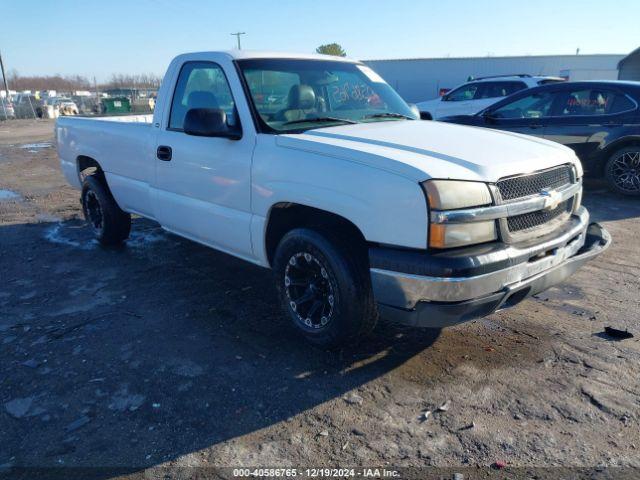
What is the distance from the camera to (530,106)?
27.8 ft

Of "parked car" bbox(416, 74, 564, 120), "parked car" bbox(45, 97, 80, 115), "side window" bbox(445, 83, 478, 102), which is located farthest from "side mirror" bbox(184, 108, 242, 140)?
"parked car" bbox(45, 97, 80, 115)

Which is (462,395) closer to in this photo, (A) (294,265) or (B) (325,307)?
(B) (325,307)

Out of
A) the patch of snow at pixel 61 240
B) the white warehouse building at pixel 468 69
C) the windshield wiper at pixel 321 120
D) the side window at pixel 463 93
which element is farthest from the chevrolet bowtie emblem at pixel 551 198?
the white warehouse building at pixel 468 69

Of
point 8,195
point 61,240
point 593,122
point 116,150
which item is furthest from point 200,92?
point 8,195

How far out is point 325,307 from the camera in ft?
11.5

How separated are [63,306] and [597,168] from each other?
7.49 meters

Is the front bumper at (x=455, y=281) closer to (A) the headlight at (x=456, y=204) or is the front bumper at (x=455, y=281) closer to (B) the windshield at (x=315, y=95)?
(A) the headlight at (x=456, y=204)

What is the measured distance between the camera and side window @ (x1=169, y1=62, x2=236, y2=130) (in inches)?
162

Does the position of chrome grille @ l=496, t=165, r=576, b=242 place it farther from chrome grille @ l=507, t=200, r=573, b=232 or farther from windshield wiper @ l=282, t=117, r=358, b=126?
windshield wiper @ l=282, t=117, r=358, b=126

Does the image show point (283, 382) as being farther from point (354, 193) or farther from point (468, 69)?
point (468, 69)

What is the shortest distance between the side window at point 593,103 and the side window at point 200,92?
6126mm

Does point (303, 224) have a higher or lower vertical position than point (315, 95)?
lower

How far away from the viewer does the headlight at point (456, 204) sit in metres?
2.78

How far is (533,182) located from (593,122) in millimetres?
5567
